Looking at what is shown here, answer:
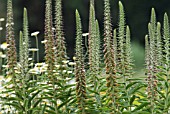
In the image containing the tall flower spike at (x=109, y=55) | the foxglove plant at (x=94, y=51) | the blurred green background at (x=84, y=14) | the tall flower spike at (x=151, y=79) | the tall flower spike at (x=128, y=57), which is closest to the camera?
the tall flower spike at (x=151, y=79)

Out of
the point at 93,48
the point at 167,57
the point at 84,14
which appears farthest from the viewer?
the point at 84,14

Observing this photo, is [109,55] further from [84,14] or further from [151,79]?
[84,14]

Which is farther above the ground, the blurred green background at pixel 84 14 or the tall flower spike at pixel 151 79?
the blurred green background at pixel 84 14

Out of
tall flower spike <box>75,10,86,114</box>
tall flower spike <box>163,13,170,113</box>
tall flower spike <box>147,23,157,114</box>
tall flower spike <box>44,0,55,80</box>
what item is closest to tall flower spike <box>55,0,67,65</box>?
tall flower spike <box>44,0,55,80</box>

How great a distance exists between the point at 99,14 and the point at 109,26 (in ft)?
59.2

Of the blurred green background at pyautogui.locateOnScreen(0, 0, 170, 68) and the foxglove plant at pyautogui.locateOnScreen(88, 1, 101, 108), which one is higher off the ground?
the blurred green background at pyautogui.locateOnScreen(0, 0, 170, 68)

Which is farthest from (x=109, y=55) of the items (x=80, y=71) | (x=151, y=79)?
(x=151, y=79)

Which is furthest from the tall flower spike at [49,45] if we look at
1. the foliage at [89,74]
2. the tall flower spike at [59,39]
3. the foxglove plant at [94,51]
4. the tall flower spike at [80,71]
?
the tall flower spike at [80,71]

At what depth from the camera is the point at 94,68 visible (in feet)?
15.4

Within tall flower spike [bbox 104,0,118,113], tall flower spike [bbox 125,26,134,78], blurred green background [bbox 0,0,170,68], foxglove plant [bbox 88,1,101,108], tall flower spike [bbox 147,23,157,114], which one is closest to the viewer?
tall flower spike [bbox 147,23,157,114]

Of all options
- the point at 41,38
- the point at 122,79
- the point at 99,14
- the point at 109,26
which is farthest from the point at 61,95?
the point at 99,14

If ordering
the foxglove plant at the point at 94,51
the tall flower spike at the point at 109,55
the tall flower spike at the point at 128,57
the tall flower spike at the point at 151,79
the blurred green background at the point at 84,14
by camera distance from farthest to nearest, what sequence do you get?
the blurred green background at the point at 84,14 < the tall flower spike at the point at 128,57 < the foxglove plant at the point at 94,51 < the tall flower spike at the point at 109,55 < the tall flower spike at the point at 151,79

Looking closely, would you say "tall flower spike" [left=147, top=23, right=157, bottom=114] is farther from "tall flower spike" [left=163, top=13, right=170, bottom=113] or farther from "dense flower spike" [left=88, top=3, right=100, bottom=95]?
"dense flower spike" [left=88, top=3, right=100, bottom=95]

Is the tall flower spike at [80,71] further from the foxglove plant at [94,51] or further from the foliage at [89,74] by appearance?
the foxglove plant at [94,51]
